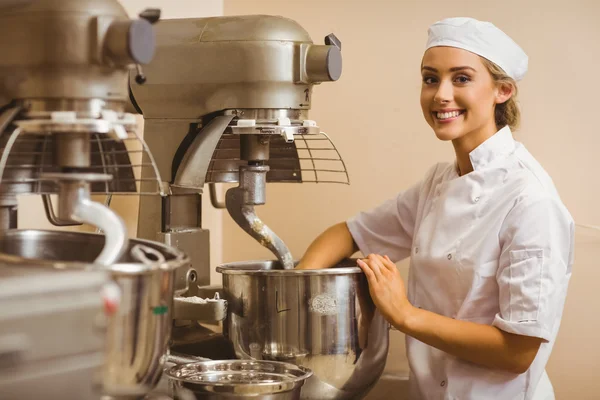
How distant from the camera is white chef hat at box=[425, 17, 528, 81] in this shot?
4.83 ft

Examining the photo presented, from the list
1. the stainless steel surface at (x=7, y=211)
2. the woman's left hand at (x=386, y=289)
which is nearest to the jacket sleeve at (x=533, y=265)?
the woman's left hand at (x=386, y=289)

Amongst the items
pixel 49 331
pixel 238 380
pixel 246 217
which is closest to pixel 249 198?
pixel 246 217

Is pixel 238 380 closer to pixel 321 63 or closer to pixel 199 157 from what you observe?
pixel 199 157

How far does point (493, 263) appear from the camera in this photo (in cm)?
140

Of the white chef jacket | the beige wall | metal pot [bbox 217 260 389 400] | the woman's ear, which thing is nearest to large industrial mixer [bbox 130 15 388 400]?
metal pot [bbox 217 260 389 400]

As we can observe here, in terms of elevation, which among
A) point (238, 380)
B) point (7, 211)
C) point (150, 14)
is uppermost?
point (150, 14)

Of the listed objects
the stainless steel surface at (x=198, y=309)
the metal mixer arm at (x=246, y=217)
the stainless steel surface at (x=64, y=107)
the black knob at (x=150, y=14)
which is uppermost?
the black knob at (x=150, y=14)

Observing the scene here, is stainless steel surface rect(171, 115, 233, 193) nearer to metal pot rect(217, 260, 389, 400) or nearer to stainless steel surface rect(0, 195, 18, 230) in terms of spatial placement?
metal pot rect(217, 260, 389, 400)

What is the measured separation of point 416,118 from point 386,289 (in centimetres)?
69

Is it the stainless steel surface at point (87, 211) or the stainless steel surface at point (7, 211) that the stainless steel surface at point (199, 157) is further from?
the stainless steel surface at point (87, 211)

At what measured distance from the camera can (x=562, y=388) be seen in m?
1.87

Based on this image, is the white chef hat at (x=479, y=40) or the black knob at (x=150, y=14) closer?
the black knob at (x=150, y=14)

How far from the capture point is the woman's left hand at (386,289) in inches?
53.2

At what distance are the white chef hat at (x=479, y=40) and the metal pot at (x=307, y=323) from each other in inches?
19.2
